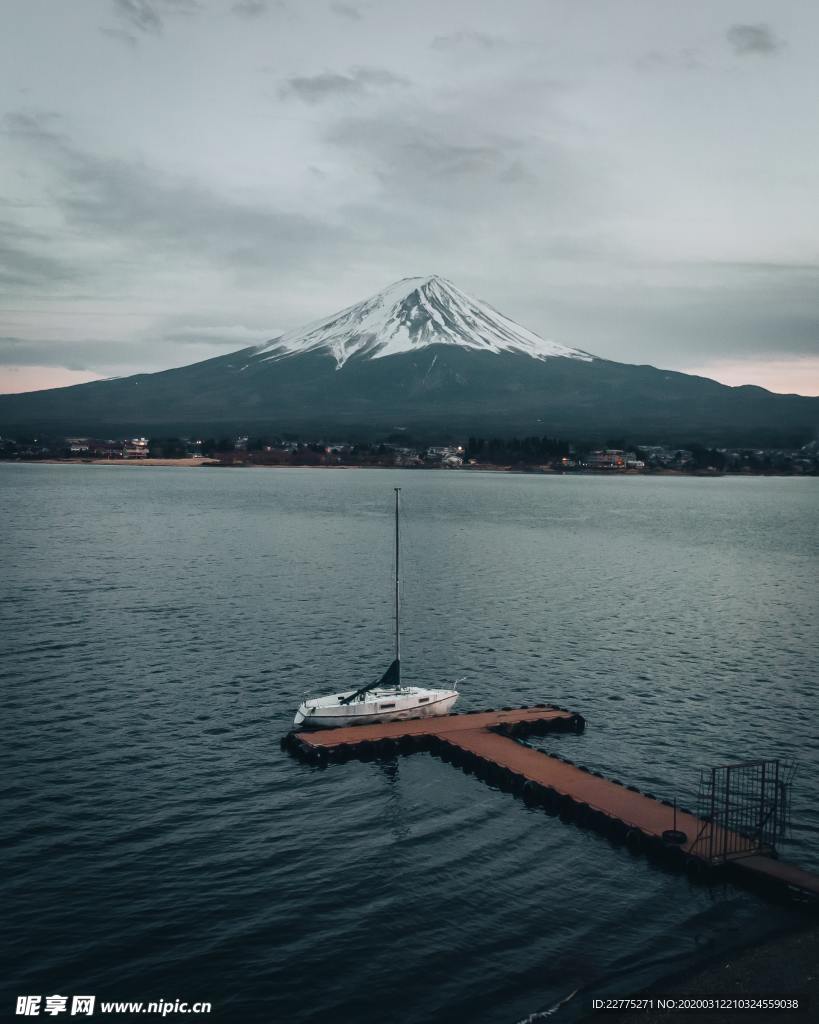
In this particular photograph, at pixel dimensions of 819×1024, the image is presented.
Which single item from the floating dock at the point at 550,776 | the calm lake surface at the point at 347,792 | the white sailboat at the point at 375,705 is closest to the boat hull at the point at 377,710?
the white sailboat at the point at 375,705

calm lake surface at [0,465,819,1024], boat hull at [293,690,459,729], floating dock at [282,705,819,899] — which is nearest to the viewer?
calm lake surface at [0,465,819,1024]

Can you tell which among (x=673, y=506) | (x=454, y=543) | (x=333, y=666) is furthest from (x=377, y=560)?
(x=673, y=506)

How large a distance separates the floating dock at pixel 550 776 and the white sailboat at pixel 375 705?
469mm

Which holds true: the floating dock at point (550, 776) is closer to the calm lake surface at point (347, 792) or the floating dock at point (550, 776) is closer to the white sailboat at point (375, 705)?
the white sailboat at point (375, 705)

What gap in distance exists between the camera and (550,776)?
2844 cm

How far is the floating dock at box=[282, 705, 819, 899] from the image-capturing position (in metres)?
22.8

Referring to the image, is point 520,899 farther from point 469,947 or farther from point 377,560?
point 377,560

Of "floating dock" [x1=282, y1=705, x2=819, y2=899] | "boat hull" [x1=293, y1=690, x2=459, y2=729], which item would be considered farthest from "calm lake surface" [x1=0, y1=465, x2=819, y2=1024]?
"boat hull" [x1=293, y1=690, x2=459, y2=729]

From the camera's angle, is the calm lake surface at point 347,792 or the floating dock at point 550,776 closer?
the calm lake surface at point 347,792

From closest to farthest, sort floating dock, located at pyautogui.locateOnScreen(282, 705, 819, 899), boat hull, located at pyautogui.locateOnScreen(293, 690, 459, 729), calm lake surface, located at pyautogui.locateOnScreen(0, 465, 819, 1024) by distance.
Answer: calm lake surface, located at pyautogui.locateOnScreen(0, 465, 819, 1024)
floating dock, located at pyautogui.locateOnScreen(282, 705, 819, 899)
boat hull, located at pyautogui.locateOnScreen(293, 690, 459, 729)

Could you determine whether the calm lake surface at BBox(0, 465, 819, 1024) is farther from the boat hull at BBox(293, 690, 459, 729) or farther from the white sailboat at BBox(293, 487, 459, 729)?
the white sailboat at BBox(293, 487, 459, 729)

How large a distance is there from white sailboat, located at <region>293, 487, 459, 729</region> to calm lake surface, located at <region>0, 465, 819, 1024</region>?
1622mm

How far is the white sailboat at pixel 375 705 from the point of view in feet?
109

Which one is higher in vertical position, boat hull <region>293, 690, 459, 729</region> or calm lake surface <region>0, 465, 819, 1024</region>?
boat hull <region>293, 690, 459, 729</region>
